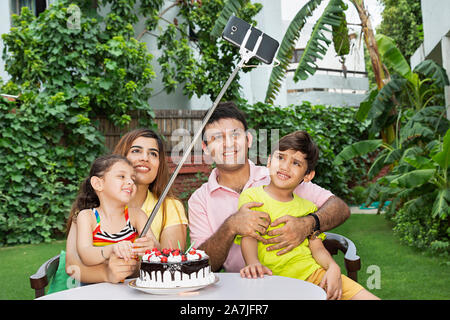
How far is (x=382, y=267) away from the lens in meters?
4.36

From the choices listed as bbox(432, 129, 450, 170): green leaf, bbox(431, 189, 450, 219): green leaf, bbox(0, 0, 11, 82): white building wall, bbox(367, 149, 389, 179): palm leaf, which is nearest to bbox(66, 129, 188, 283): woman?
bbox(432, 129, 450, 170): green leaf

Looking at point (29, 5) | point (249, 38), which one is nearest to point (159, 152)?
point (249, 38)

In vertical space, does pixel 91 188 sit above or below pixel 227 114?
below

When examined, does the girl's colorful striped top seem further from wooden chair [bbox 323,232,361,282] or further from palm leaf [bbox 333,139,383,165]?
palm leaf [bbox 333,139,383,165]

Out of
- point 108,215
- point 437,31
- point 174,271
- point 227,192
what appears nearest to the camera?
point 174,271

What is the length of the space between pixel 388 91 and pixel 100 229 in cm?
499

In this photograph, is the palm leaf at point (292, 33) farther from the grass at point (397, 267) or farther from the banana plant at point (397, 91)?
the grass at point (397, 267)

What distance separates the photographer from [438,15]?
6016 millimetres

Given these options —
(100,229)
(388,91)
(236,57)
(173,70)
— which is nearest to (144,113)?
(173,70)

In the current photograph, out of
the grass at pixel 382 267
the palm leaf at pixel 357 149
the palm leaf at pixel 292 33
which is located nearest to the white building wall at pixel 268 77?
the palm leaf at pixel 292 33

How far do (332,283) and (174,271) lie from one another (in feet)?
1.94

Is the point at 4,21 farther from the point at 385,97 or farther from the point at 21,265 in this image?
the point at 385,97

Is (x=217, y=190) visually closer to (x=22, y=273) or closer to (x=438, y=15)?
(x=22, y=273)

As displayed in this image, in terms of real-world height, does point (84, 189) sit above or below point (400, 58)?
below
